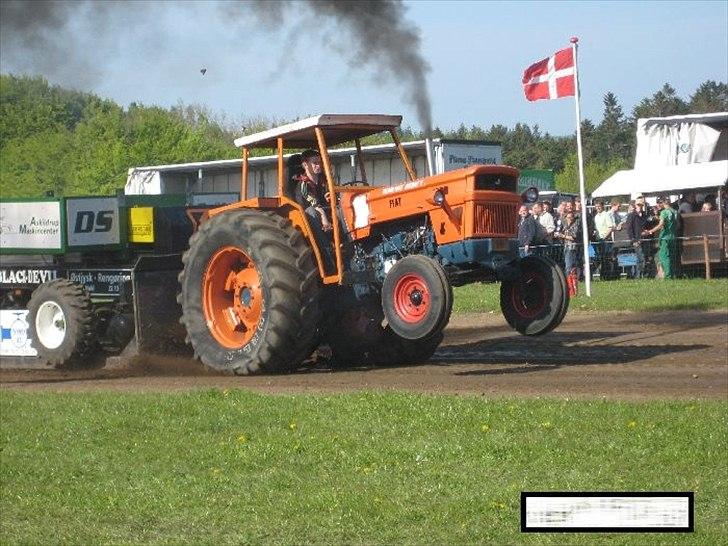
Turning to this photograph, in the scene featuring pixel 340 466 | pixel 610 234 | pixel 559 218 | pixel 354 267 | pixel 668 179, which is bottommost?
pixel 340 466

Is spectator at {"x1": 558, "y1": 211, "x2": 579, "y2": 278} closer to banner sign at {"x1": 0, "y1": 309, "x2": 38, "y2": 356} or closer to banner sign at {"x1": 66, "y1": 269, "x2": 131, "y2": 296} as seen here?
banner sign at {"x1": 66, "y1": 269, "x2": 131, "y2": 296}

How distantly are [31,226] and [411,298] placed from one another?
553 cm

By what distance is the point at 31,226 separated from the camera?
573 inches

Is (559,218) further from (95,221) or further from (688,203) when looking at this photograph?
(95,221)

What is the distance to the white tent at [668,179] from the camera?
84.2ft

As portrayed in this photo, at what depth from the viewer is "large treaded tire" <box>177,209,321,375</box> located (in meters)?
11.9

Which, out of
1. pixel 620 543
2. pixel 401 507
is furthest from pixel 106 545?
pixel 620 543

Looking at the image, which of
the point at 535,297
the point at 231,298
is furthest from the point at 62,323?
the point at 535,297

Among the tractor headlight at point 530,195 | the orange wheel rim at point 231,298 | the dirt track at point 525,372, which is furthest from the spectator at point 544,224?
the tractor headlight at point 530,195

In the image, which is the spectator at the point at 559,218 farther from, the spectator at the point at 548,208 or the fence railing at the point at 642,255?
the fence railing at the point at 642,255

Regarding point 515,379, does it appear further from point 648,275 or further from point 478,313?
point 648,275

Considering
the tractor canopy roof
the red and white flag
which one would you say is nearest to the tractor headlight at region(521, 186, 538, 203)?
the tractor canopy roof

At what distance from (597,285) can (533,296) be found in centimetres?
1120

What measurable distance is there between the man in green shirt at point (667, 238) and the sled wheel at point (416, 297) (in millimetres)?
13147
